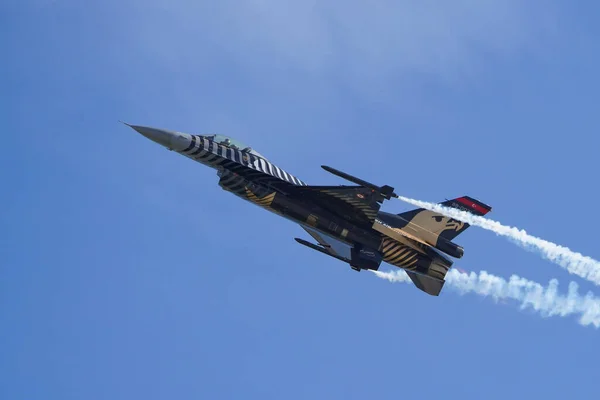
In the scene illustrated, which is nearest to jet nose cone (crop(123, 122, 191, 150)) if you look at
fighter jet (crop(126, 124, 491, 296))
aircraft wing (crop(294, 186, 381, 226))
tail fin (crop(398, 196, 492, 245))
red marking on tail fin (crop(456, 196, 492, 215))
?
fighter jet (crop(126, 124, 491, 296))

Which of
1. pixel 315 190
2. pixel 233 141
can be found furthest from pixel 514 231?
pixel 233 141

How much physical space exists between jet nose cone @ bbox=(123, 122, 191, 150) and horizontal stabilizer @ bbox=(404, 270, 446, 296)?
484 inches

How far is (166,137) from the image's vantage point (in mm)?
49906

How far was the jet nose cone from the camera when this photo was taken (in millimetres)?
49688

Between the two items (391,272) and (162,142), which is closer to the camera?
(162,142)

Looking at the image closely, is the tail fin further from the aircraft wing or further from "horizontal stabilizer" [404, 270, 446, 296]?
the aircraft wing

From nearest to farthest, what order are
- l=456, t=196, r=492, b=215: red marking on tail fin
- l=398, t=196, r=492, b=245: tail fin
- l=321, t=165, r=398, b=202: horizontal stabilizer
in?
l=321, t=165, r=398, b=202: horizontal stabilizer
l=398, t=196, r=492, b=245: tail fin
l=456, t=196, r=492, b=215: red marking on tail fin

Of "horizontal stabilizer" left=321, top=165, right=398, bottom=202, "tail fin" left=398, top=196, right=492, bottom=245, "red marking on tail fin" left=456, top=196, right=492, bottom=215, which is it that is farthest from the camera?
"red marking on tail fin" left=456, top=196, right=492, bottom=215

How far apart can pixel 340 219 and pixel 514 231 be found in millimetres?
8526

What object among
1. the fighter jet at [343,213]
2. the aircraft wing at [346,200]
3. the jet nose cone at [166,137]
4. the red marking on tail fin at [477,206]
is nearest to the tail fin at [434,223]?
the fighter jet at [343,213]

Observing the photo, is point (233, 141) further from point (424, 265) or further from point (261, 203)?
point (424, 265)

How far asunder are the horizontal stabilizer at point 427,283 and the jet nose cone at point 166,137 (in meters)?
12.3

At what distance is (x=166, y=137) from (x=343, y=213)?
8.82m

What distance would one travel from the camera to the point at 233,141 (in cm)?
5159
